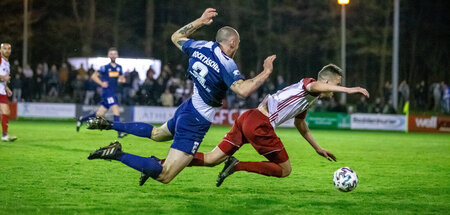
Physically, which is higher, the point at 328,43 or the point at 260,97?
the point at 328,43

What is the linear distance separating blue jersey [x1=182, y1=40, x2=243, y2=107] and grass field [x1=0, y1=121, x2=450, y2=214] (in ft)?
4.28

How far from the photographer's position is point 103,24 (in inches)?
1778

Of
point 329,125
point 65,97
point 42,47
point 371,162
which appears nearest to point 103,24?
point 42,47

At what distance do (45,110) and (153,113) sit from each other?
4715mm

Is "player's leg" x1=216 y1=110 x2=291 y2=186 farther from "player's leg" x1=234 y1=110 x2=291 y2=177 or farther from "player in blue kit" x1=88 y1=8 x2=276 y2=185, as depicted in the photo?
"player in blue kit" x1=88 y1=8 x2=276 y2=185

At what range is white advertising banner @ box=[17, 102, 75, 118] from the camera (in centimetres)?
2750

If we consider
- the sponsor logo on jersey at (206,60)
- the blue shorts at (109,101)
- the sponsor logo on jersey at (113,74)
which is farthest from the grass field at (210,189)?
the sponsor logo on jersey at (113,74)

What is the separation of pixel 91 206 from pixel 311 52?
4621cm

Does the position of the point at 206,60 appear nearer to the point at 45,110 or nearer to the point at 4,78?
the point at 4,78

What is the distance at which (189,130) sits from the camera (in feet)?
24.5

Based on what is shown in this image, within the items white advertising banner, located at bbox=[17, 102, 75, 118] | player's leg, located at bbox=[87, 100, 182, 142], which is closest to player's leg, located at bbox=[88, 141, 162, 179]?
player's leg, located at bbox=[87, 100, 182, 142]

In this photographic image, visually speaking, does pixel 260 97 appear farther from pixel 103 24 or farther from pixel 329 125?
pixel 103 24

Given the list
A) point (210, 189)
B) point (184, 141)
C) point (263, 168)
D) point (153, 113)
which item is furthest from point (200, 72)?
point (153, 113)

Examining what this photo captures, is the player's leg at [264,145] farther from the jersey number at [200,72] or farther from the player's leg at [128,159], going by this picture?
the player's leg at [128,159]
